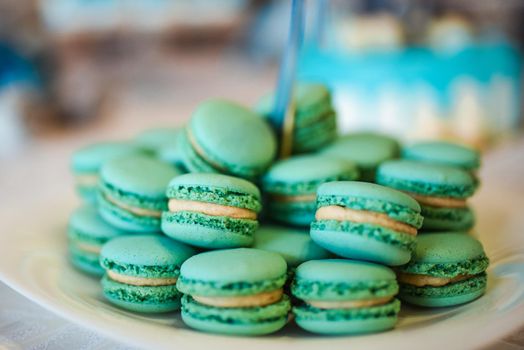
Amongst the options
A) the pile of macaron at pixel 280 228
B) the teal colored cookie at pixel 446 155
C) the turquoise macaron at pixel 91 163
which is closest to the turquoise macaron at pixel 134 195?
the pile of macaron at pixel 280 228

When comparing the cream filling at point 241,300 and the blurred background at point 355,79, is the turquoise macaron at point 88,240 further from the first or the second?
the blurred background at point 355,79

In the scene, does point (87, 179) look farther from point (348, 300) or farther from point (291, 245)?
point (348, 300)

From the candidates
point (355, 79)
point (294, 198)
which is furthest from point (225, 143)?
point (355, 79)

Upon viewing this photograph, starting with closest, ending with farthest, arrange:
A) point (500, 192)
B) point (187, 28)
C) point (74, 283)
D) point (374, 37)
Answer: point (74, 283), point (500, 192), point (374, 37), point (187, 28)

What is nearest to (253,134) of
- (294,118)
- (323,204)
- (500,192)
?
(294,118)

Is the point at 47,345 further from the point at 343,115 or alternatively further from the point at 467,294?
the point at 343,115
